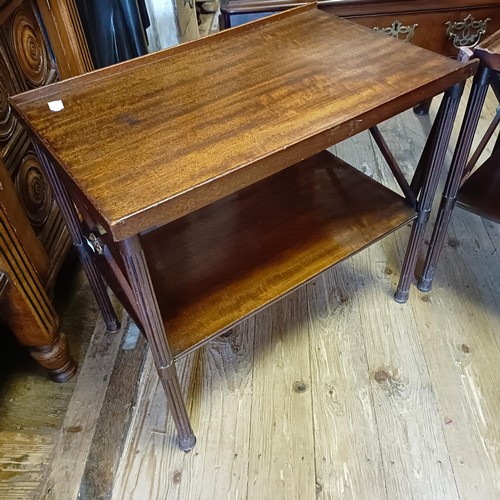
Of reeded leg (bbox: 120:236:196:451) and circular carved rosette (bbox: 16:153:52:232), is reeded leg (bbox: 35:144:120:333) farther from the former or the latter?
reeded leg (bbox: 120:236:196:451)

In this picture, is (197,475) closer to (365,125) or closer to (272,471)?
(272,471)

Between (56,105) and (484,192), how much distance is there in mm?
914

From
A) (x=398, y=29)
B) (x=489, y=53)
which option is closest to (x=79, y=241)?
(x=489, y=53)

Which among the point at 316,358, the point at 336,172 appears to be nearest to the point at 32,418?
the point at 316,358

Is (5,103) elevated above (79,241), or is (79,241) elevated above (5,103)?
(5,103)

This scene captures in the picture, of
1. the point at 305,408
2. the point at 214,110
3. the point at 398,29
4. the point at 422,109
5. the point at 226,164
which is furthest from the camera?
the point at 422,109

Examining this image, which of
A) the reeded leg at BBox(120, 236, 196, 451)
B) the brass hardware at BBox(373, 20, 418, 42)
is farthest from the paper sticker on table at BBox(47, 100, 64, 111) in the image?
the brass hardware at BBox(373, 20, 418, 42)

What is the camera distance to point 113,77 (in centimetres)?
86

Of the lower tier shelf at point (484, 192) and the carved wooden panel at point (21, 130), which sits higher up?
the carved wooden panel at point (21, 130)

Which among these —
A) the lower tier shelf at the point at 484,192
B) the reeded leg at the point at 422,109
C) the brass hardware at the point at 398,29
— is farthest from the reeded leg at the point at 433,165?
the reeded leg at the point at 422,109

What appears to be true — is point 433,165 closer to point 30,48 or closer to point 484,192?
point 484,192

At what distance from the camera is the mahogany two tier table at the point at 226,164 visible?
0.66 meters

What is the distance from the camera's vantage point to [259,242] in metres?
0.99

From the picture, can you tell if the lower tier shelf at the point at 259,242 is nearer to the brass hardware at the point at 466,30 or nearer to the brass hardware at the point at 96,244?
the brass hardware at the point at 96,244
